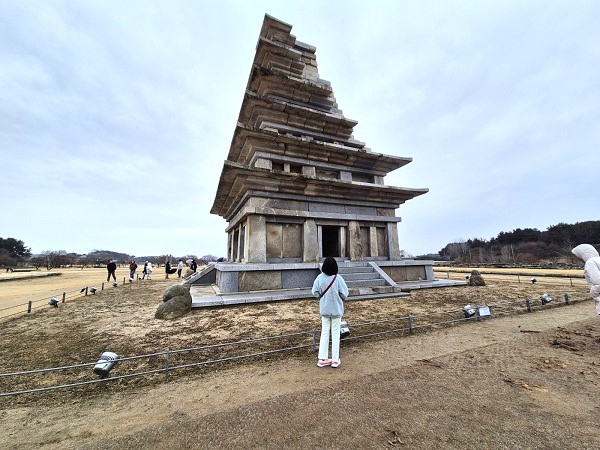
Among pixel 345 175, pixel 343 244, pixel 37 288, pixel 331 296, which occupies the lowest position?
pixel 37 288

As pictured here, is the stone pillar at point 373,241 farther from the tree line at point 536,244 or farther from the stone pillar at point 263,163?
the tree line at point 536,244

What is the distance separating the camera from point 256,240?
37.6ft

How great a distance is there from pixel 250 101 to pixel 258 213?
21.3 ft

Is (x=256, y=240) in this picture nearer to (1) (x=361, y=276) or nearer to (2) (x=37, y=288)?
(1) (x=361, y=276)

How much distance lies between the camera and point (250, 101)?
Answer: 13.4 meters

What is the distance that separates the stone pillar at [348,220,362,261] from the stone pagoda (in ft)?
0.18

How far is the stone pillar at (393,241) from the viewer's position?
14523 millimetres

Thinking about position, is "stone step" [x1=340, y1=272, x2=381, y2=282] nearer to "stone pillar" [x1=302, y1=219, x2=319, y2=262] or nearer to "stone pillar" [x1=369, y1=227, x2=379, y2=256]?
"stone pillar" [x1=302, y1=219, x2=319, y2=262]

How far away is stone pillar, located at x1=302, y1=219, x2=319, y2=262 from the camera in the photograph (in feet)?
40.7

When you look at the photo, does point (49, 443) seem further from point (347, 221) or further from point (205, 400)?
point (347, 221)

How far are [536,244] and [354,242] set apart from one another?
7427cm

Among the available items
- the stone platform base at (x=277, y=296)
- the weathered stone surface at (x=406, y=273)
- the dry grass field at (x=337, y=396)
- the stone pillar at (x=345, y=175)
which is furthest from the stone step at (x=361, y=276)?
the stone pillar at (x=345, y=175)

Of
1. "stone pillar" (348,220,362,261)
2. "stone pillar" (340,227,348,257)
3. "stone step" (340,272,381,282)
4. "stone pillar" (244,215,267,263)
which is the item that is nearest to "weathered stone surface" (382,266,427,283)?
"stone pillar" (348,220,362,261)

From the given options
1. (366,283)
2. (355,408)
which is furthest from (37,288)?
(355,408)
